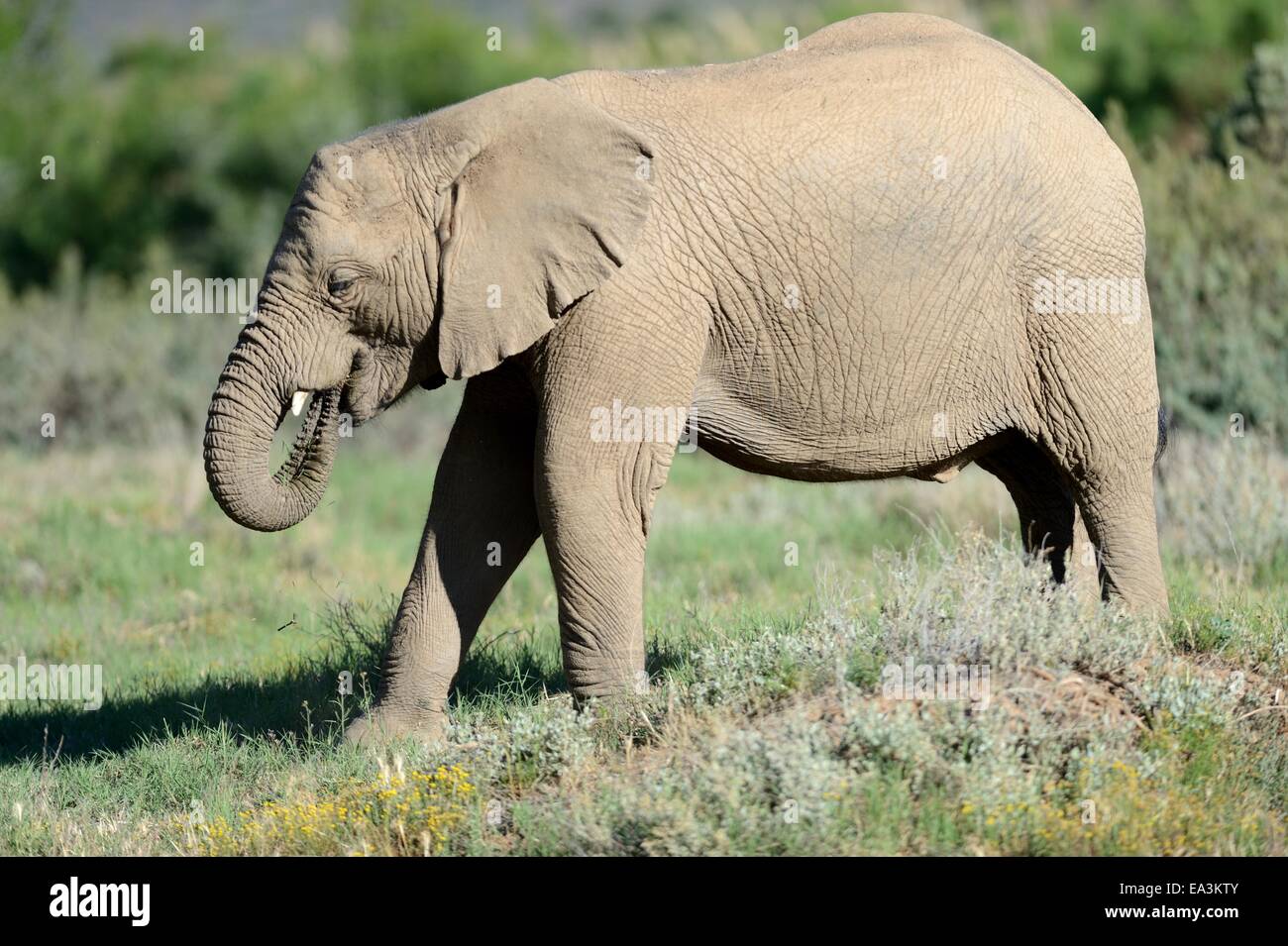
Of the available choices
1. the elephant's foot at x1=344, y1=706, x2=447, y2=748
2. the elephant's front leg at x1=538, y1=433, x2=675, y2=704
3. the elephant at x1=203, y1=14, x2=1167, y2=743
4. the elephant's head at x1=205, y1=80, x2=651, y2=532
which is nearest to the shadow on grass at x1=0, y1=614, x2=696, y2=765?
the elephant's foot at x1=344, y1=706, x2=447, y2=748

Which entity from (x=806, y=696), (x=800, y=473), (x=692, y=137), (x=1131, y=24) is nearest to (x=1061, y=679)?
(x=806, y=696)

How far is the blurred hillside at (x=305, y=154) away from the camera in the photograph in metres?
13.5

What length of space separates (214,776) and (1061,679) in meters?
3.47

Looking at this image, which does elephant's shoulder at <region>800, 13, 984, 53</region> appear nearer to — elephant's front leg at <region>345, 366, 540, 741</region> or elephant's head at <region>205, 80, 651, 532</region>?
elephant's head at <region>205, 80, 651, 532</region>

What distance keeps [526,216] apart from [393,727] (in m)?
2.24

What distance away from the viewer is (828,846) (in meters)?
5.54

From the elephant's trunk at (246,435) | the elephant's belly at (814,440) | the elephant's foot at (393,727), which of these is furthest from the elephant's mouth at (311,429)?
the elephant's belly at (814,440)

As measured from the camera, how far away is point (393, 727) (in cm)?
730

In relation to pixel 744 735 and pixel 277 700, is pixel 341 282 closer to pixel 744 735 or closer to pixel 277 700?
pixel 744 735

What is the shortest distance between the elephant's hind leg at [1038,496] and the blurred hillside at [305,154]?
4351 millimetres

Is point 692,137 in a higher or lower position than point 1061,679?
higher

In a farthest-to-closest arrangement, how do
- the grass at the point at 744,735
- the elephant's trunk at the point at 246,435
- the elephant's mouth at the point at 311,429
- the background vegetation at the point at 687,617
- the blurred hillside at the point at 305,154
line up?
the blurred hillside at the point at 305,154 < the elephant's mouth at the point at 311,429 < the elephant's trunk at the point at 246,435 < the background vegetation at the point at 687,617 < the grass at the point at 744,735

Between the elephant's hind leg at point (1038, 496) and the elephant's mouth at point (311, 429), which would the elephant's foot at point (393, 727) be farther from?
the elephant's hind leg at point (1038, 496)

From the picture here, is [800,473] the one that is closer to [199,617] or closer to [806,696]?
[806,696]
